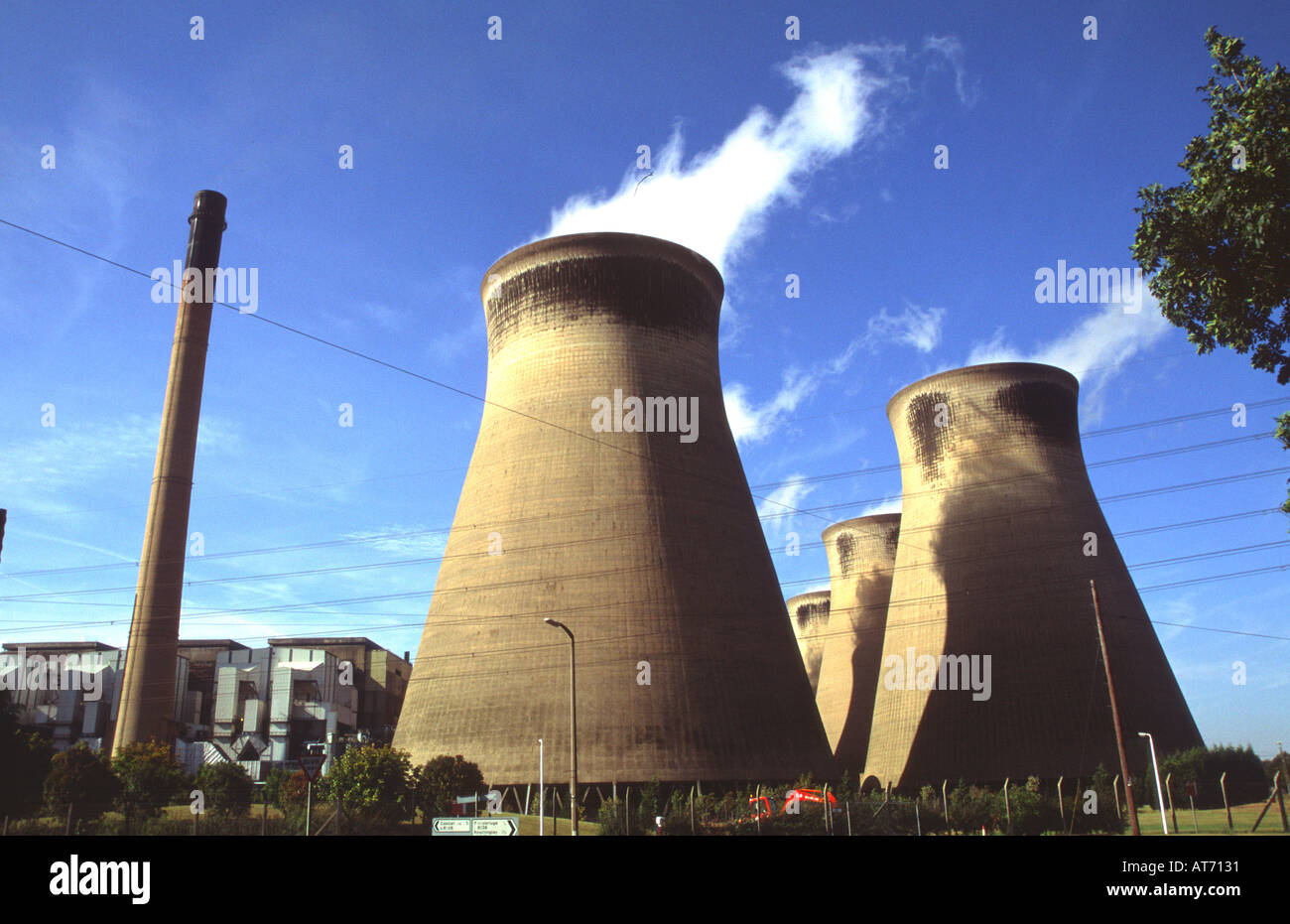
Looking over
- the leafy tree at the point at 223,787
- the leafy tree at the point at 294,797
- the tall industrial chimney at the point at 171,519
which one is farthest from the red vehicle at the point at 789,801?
the tall industrial chimney at the point at 171,519

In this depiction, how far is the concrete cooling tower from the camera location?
58.3 m

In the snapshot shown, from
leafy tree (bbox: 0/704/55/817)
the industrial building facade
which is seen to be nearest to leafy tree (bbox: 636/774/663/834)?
leafy tree (bbox: 0/704/55/817)

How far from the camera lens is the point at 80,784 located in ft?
77.3

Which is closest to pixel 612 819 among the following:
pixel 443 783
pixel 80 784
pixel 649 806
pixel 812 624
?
pixel 649 806

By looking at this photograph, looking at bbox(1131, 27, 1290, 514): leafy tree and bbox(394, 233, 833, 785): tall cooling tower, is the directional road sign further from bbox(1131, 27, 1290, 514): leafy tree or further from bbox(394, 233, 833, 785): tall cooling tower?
bbox(1131, 27, 1290, 514): leafy tree

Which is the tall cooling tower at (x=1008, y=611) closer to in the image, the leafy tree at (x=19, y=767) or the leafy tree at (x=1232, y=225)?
the leafy tree at (x=1232, y=225)

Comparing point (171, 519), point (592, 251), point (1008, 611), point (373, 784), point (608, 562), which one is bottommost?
point (373, 784)

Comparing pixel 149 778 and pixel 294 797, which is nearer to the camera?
pixel 294 797

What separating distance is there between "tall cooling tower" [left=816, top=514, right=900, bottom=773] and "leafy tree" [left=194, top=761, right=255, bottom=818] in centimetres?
2503

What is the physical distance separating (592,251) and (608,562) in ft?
31.7

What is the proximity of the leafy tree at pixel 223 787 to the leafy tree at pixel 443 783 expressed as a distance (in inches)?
193

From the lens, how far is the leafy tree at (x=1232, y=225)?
41.3 ft

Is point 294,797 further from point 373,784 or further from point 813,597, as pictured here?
point 813,597
